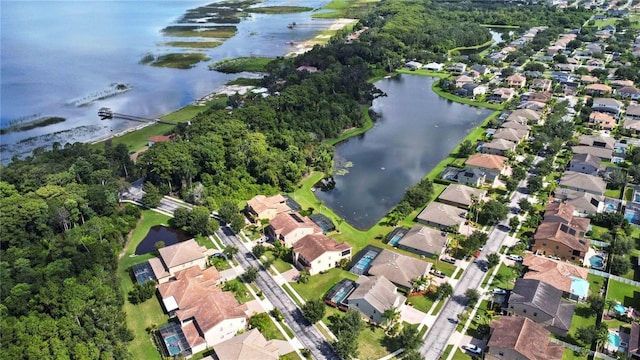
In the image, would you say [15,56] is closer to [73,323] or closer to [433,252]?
[73,323]

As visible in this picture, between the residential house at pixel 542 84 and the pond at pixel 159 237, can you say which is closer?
the pond at pixel 159 237

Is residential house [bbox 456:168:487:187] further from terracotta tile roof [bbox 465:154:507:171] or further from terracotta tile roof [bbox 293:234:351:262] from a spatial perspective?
terracotta tile roof [bbox 293:234:351:262]

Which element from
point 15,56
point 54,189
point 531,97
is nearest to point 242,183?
point 54,189

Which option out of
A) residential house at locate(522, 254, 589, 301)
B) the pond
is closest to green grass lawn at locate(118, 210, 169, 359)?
the pond

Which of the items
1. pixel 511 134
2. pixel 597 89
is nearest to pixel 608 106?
pixel 597 89

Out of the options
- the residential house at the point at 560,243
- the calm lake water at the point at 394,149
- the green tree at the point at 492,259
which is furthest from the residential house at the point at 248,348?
the residential house at the point at 560,243

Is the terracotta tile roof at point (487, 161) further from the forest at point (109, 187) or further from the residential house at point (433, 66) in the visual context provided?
the residential house at point (433, 66)
